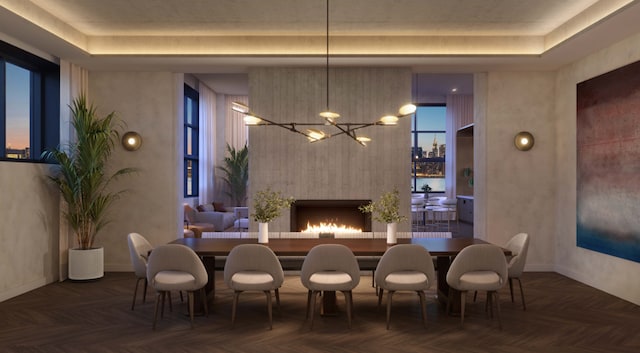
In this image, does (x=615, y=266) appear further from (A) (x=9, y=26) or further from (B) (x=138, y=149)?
(A) (x=9, y=26)

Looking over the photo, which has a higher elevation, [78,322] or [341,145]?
[341,145]

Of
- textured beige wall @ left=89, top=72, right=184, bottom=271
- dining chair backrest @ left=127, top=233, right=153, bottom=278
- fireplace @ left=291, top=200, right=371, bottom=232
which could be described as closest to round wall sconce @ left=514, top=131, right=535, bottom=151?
fireplace @ left=291, top=200, right=371, bottom=232

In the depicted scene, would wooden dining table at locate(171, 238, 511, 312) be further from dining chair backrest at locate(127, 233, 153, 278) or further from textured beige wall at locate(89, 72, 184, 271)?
textured beige wall at locate(89, 72, 184, 271)

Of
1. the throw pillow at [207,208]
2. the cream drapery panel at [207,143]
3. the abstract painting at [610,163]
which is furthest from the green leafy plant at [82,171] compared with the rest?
the abstract painting at [610,163]

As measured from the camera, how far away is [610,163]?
5.41m

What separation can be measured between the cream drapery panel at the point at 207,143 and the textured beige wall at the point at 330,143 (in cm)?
436

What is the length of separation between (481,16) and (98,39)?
480 centimetres

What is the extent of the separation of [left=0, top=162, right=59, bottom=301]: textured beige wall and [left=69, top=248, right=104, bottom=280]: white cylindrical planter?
26cm

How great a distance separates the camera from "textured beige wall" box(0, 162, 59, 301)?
16.8ft

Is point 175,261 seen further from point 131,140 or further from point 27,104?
point 27,104

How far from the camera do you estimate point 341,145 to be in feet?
22.3

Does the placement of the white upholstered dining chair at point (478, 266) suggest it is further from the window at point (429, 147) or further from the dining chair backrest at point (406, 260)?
the window at point (429, 147)

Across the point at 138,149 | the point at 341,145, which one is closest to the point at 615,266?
the point at 341,145

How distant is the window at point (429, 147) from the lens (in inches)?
519
